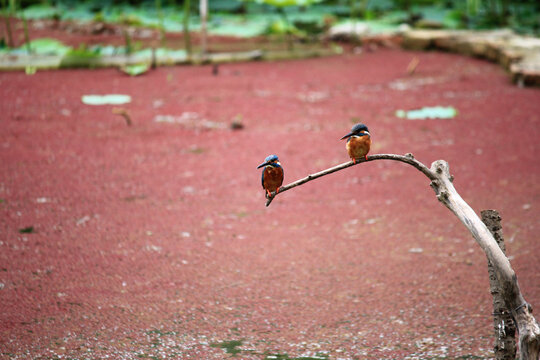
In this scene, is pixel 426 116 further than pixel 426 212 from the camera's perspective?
Yes

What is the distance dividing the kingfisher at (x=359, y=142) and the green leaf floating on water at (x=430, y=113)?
3.38m

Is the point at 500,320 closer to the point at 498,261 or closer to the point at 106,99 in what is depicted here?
the point at 498,261

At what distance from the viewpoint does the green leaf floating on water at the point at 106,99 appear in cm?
500

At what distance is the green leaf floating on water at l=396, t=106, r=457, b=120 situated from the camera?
471 centimetres

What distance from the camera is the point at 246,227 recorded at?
295 cm

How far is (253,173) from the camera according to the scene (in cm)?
367

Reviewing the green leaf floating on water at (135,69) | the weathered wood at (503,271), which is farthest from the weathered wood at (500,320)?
the green leaf floating on water at (135,69)

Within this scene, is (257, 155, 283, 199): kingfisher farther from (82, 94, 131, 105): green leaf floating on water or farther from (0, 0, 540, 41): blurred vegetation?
(0, 0, 540, 41): blurred vegetation

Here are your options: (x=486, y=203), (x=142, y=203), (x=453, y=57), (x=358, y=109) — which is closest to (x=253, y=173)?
(x=142, y=203)

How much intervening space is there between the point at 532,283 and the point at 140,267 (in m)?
1.59

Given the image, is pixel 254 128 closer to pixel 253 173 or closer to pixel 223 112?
pixel 223 112

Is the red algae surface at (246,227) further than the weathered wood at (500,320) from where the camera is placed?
Yes

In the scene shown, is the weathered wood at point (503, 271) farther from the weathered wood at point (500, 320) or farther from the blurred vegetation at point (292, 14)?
the blurred vegetation at point (292, 14)

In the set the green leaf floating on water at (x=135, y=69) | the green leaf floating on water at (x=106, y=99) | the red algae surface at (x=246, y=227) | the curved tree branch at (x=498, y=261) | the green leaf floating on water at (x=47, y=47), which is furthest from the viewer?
the green leaf floating on water at (x=47, y=47)
